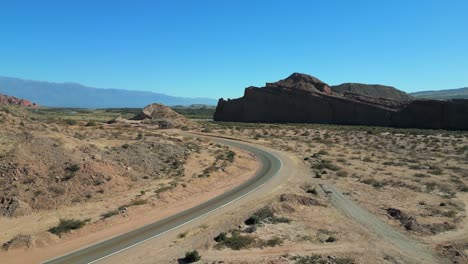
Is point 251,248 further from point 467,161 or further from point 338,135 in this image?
point 338,135

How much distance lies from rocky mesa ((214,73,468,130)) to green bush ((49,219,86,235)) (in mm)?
86036

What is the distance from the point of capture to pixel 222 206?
1088 inches

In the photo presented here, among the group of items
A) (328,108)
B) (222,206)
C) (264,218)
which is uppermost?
(328,108)

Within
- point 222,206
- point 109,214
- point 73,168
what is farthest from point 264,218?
point 73,168

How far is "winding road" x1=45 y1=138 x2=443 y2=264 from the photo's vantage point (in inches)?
758

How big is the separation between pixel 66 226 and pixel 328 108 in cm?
9000

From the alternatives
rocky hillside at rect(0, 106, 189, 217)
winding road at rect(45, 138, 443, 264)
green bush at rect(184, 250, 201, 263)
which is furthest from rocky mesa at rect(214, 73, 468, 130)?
green bush at rect(184, 250, 201, 263)

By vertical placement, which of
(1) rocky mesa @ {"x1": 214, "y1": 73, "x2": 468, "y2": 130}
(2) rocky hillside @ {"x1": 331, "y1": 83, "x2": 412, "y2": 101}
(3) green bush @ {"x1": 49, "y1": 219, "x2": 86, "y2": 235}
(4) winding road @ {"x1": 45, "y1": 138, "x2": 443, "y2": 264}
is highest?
(2) rocky hillside @ {"x1": 331, "y1": 83, "x2": 412, "y2": 101}

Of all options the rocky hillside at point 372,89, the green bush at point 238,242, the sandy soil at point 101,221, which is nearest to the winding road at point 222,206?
the sandy soil at point 101,221

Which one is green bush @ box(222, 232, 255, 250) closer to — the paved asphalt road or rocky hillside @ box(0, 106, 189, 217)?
the paved asphalt road

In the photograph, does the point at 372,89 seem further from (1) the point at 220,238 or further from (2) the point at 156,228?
(1) the point at 220,238

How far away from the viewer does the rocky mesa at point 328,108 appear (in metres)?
94.1

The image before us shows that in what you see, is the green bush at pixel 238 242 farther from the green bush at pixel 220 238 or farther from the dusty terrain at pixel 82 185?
the dusty terrain at pixel 82 185

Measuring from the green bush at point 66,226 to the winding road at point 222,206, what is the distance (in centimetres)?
244
